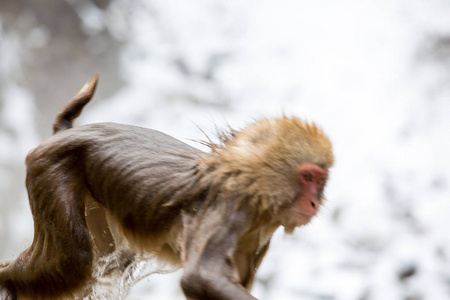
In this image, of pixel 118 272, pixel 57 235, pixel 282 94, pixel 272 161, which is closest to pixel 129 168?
pixel 57 235

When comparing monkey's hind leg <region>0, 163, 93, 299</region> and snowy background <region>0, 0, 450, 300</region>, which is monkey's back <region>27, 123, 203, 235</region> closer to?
monkey's hind leg <region>0, 163, 93, 299</region>

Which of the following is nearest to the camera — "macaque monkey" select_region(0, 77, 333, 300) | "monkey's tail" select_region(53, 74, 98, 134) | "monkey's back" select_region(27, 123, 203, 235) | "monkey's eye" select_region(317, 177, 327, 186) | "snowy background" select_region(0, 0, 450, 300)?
"macaque monkey" select_region(0, 77, 333, 300)

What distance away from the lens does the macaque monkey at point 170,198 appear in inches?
138

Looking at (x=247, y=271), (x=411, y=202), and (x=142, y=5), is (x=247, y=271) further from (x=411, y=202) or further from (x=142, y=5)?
(x=142, y=5)

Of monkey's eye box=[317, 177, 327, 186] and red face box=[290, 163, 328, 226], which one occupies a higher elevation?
monkey's eye box=[317, 177, 327, 186]

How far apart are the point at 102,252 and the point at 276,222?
1.49 meters

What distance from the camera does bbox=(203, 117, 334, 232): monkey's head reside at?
140 inches

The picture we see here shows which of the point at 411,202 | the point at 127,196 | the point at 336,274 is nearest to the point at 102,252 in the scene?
the point at 127,196

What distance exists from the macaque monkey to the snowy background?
2.86 metres

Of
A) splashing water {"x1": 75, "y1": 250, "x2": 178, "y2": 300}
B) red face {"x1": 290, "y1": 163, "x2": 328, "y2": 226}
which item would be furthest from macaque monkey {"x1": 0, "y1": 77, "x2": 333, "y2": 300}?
splashing water {"x1": 75, "y1": 250, "x2": 178, "y2": 300}

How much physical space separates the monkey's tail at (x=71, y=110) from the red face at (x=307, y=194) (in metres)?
1.69

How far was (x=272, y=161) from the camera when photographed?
141 inches

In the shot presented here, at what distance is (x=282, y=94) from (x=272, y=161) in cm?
661

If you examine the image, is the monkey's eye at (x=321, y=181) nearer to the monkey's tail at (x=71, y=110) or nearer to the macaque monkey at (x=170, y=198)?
the macaque monkey at (x=170, y=198)
